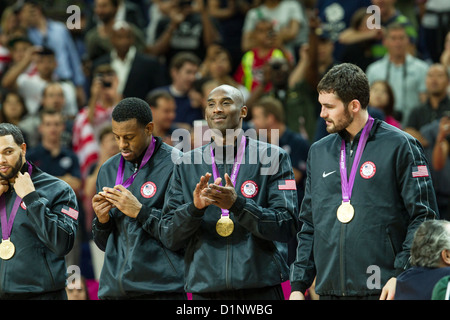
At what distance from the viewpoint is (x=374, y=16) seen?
36.2ft

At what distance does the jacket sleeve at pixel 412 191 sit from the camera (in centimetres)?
485

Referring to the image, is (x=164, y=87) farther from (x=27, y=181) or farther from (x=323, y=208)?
(x=323, y=208)

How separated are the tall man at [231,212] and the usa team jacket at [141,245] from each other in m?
0.15

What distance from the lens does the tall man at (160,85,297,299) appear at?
17.1ft

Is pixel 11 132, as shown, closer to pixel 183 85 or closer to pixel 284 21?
pixel 183 85

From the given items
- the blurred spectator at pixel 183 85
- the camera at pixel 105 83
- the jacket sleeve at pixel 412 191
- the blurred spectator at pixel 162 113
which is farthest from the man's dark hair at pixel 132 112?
the camera at pixel 105 83

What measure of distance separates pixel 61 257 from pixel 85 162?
495cm

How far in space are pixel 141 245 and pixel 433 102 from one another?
5.45m

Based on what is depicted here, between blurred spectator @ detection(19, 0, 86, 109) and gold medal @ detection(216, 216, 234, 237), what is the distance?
7.85m

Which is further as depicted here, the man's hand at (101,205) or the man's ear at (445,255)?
the man's hand at (101,205)

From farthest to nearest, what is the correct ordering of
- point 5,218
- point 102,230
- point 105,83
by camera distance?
point 105,83 < point 5,218 < point 102,230

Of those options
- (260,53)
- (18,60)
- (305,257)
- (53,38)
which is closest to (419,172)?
(305,257)

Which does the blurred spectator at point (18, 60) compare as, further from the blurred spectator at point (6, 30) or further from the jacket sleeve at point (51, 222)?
the jacket sleeve at point (51, 222)

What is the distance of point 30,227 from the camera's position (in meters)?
5.79
